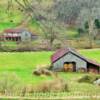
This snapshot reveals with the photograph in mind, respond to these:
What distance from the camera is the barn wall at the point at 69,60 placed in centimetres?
3706

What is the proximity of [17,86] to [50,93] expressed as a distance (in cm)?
181

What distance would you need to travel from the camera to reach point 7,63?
128 ft

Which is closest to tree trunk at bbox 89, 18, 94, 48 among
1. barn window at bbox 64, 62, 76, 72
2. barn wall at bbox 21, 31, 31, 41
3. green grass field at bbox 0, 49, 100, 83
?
barn wall at bbox 21, 31, 31, 41

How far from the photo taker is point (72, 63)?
37.6 m

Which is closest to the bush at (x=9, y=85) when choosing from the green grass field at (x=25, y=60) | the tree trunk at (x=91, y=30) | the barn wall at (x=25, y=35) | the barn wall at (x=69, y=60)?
the green grass field at (x=25, y=60)

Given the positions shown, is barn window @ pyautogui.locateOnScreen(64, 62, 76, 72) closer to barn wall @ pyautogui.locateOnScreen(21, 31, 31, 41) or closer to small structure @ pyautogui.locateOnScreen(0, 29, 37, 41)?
small structure @ pyautogui.locateOnScreen(0, 29, 37, 41)

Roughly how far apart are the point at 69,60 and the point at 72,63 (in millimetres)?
389

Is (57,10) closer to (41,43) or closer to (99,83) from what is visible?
(41,43)

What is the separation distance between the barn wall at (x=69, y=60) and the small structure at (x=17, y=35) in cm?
2005

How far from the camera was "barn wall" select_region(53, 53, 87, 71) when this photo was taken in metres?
37.1

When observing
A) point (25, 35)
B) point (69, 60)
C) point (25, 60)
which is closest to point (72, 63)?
point (69, 60)

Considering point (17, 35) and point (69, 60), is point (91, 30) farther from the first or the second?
point (69, 60)

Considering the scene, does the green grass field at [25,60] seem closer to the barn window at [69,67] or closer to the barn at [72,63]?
the barn at [72,63]

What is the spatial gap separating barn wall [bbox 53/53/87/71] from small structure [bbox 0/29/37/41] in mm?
20053
